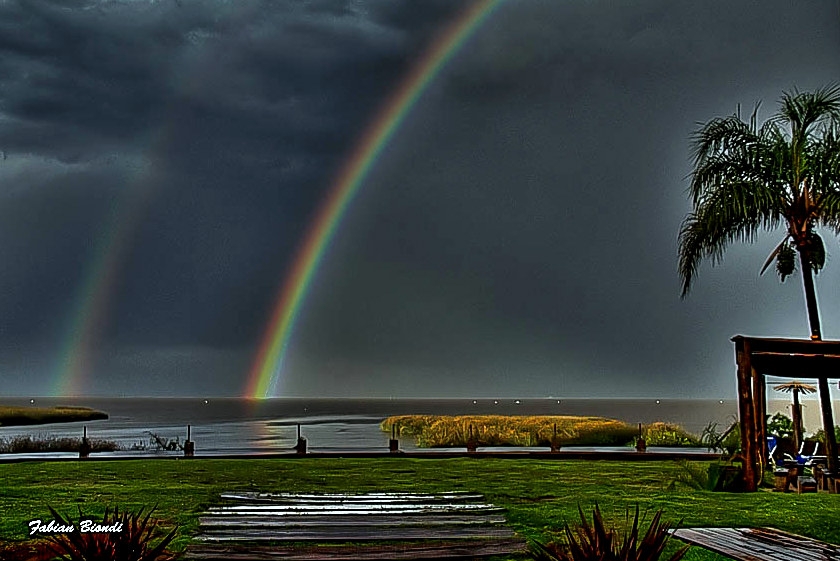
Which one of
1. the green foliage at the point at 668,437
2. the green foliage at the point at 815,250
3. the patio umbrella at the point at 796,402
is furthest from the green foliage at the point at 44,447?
the green foliage at the point at 815,250

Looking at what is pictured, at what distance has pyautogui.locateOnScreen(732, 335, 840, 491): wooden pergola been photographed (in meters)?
15.5

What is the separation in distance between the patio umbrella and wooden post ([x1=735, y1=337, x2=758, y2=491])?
634 cm

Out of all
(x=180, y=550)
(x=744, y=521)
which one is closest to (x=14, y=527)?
(x=180, y=550)

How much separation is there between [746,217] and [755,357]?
124 inches

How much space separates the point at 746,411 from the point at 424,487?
5509 millimetres

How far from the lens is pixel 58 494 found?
14625 millimetres

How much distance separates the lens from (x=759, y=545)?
8.55m

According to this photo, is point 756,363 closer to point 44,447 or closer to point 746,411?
point 746,411

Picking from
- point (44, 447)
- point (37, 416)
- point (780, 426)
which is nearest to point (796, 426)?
point (780, 426)

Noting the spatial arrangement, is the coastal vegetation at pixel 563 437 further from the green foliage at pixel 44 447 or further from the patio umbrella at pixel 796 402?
the green foliage at pixel 44 447

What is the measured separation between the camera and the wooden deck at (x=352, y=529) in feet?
29.7

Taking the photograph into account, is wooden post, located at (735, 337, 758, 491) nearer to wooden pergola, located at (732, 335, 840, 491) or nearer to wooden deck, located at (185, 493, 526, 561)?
wooden pergola, located at (732, 335, 840, 491)

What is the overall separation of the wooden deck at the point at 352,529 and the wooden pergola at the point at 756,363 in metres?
4.95

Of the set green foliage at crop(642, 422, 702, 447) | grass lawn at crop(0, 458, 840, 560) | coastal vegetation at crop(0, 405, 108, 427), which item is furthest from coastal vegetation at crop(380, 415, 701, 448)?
coastal vegetation at crop(0, 405, 108, 427)
